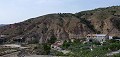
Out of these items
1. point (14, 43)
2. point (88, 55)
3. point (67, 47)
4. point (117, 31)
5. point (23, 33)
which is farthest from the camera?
point (23, 33)

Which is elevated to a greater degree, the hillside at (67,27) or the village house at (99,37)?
the hillside at (67,27)

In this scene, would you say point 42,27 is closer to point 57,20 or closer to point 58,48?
point 57,20

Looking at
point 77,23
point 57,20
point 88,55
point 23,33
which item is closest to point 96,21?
point 77,23

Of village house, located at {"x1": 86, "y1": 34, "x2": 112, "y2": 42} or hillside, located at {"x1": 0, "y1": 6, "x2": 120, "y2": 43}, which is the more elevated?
hillside, located at {"x1": 0, "y1": 6, "x2": 120, "y2": 43}

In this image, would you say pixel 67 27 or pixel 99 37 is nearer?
pixel 99 37

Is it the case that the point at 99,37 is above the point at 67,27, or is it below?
below

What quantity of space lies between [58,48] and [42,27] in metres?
26.8

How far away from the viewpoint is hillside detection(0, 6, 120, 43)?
294ft

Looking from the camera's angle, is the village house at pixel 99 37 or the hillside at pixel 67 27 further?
the hillside at pixel 67 27

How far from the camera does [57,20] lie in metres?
99.7

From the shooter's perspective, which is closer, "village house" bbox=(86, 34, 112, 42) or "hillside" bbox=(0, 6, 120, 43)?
"village house" bbox=(86, 34, 112, 42)

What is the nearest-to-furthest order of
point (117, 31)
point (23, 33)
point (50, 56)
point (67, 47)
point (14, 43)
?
point (50, 56) → point (67, 47) → point (117, 31) → point (14, 43) → point (23, 33)

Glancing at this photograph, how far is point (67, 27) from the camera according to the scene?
9331cm

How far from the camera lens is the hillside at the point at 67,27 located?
294ft
